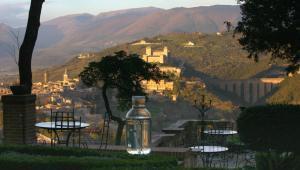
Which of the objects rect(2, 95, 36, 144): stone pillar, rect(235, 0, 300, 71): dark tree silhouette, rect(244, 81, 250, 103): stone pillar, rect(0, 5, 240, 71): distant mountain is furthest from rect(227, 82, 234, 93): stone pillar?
rect(0, 5, 240, 71): distant mountain

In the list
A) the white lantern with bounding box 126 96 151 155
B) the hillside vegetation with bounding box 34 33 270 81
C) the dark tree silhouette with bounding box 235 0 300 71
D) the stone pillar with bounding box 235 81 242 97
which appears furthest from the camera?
the hillside vegetation with bounding box 34 33 270 81

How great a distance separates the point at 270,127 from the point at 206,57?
187 ft

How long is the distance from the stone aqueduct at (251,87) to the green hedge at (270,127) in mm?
37155

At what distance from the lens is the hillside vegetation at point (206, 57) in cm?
6153

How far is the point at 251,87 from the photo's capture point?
5328 centimetres

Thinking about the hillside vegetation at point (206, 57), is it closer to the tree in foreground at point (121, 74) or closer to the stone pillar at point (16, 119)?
the tree in foreground at point (121, 74)

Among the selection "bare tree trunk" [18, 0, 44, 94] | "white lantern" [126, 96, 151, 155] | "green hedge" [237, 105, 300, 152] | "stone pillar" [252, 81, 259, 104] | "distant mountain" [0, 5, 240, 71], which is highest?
"distant mountain" [0, 5, 240, 71]

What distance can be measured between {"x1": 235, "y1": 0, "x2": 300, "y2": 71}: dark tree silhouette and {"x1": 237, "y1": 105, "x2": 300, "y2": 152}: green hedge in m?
2.20

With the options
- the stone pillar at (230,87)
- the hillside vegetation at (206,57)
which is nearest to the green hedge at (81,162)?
the stone pillar at (230,87)

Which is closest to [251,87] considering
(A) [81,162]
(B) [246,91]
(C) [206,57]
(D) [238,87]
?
(D) [238,87]

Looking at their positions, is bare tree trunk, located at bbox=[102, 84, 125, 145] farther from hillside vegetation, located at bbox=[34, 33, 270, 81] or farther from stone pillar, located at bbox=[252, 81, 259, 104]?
hillside vegetation, located at bbox=[34, 33, 270, 81]

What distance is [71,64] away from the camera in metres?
69.1

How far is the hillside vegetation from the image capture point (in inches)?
2422

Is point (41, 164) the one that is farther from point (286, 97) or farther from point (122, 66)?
point (286, 97)
